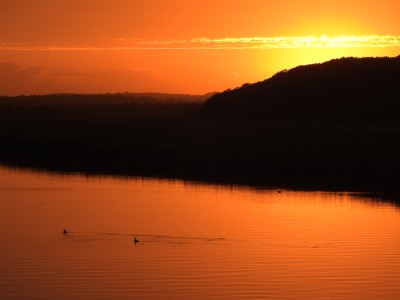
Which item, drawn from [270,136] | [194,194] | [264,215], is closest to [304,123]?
[270,136]

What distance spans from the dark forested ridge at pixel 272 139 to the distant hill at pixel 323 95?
0.24 feet

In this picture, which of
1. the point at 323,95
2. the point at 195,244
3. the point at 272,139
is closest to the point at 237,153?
the point at 272,139

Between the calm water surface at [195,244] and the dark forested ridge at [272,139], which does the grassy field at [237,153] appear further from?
the calm water surface at [195,244]

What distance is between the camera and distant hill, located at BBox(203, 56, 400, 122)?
66.8 m

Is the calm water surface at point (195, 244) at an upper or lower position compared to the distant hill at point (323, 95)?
lower

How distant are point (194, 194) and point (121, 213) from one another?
16.7ft

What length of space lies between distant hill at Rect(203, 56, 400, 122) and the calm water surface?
112ft

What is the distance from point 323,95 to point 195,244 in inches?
1938

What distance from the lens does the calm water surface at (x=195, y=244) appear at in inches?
731

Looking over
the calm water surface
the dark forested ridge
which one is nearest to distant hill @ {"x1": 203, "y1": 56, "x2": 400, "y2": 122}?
the dark forested ridge

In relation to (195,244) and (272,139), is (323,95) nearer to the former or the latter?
(272,139)

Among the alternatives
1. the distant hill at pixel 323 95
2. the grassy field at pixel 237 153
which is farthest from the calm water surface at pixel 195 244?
the distant hill at pixel 323 95

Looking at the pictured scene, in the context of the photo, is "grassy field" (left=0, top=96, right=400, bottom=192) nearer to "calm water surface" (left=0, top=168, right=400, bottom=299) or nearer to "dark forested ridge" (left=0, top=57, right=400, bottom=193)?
"dark forested ridge" (left=0, top=57, right=400, bottom=193)

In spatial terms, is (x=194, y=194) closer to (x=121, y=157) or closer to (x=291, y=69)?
(x=121, y=157)
